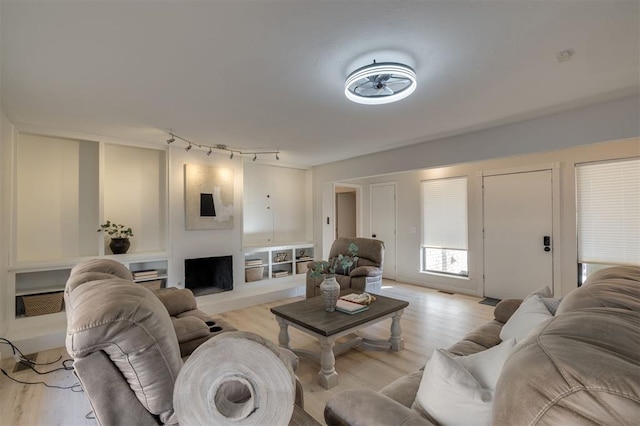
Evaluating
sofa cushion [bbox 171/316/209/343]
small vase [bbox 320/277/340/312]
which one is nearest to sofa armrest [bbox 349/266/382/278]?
small vase [bbox 320/277/340/312]

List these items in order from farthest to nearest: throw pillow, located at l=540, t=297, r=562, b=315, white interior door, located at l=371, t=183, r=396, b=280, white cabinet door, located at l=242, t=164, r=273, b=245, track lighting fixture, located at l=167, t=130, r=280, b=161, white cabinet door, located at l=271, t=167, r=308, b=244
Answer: white interior door, located at l=371, t=183, r=396, b=280, white cabinet door, located at l=271, t=167, r=308, b=244, white cabinet door, located at l=242, t=164, r=273, b=245, track lighting fixture, located at l=167, t=130, r=280, b=161, throw pillow, located at l=540, t=297, r=562, b=315

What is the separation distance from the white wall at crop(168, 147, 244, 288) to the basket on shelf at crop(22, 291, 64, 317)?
46.3 inches

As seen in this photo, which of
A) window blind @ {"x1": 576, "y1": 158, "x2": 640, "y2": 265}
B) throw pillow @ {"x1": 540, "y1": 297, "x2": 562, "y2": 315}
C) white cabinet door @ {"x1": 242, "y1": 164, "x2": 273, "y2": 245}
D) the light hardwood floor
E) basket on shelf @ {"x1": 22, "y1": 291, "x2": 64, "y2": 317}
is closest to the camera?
throw pillow @ {"x1": 540, "y1": 297, "x2": 562, "y2": 315}

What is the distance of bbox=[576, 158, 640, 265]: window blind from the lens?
11.5 feet

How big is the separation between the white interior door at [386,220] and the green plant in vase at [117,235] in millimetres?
4576

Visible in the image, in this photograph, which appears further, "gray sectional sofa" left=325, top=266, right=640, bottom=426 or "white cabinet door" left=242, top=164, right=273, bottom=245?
"white cabinet door" left=242, top=164, right=273, bottom=245

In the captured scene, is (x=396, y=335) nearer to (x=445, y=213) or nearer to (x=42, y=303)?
(x=445, y=213)

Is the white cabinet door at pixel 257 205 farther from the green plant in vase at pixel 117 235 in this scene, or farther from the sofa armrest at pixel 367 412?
the sofa armrest at pixel 367 412

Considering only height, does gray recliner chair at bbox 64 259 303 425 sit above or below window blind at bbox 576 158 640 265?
below

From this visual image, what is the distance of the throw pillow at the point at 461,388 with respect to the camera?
0.97 metres

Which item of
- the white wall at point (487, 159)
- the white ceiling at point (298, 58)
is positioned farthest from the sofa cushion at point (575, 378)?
the white wall at point (487, 159)

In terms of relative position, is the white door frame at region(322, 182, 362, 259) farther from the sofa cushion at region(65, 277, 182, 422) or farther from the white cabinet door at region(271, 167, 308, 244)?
the sofa cushion at region(65, 277, 182, 422)

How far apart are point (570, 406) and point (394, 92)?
2116 mm

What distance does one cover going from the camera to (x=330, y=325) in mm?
2311
